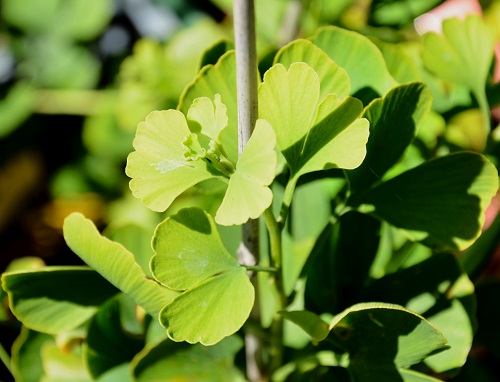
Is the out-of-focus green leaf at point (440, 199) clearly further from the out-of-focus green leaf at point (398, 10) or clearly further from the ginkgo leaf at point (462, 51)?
the out-of-focus green leaf at point (398, 10)

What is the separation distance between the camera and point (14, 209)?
3.84 ft

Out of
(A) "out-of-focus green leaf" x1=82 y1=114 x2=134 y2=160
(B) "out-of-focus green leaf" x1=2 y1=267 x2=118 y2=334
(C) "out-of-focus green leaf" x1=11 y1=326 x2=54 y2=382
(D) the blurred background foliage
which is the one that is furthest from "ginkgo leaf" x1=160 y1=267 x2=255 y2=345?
(A) "out-of-focus green leaf" x1=82 y1=114 x2=134 y2=160

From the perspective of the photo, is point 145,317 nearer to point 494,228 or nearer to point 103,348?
point 103,348

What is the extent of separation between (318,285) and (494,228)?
0.14m

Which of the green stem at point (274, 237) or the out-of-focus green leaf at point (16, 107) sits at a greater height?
the green stem at point (274, 237)

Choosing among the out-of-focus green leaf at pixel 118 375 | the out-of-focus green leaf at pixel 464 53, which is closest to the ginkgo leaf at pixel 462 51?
the out-of-focus green leaf at pixel 464 53

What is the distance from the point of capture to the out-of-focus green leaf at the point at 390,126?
37 cm

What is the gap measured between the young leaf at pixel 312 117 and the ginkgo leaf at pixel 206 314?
8 centimetres

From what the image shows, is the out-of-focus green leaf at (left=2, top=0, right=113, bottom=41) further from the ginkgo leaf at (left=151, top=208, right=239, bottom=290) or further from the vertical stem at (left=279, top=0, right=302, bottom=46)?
the ginkgo leaf at (left=151, top=208, right=239, bottom=290)

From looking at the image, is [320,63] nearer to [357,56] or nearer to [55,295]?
[357,56]

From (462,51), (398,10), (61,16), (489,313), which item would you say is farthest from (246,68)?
(61,16)

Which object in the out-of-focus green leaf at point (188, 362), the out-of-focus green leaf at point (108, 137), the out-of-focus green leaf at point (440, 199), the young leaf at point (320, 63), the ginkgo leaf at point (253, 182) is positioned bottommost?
the out-of-focus green leaf at point (108, 137)

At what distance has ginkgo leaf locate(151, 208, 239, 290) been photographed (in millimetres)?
343

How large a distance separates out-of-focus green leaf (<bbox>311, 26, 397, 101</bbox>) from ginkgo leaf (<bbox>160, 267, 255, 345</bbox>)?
161 millimetres
